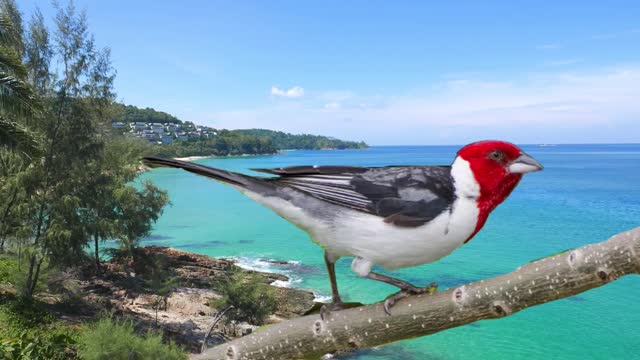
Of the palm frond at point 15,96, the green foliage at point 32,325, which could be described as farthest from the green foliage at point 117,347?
the palm frond at point 15,96

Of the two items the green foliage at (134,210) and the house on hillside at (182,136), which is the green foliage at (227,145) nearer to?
the house on hillside at (182,136)

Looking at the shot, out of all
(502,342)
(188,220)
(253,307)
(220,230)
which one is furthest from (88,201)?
(188,220)

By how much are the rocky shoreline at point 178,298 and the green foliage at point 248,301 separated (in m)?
0.44

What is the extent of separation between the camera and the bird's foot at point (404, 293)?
2195 mm

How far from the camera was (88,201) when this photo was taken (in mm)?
18516

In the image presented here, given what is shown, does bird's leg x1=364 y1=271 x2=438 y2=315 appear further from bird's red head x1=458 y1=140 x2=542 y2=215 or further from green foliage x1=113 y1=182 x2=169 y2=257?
green foliage x1=113 y1=182 x2=169 y2=257

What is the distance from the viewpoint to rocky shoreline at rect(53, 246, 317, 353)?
63.5ft

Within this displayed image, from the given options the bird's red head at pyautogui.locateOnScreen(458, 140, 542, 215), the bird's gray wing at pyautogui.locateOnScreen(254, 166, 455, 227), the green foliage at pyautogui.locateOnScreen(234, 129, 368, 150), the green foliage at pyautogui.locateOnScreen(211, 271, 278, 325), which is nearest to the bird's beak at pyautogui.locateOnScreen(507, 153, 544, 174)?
the bird's red head at pyautogui.locateOnScreen(458, 140, 542, 215)

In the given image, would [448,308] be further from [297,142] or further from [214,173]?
[297,142]

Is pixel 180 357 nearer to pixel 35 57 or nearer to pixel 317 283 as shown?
pixel 35 57

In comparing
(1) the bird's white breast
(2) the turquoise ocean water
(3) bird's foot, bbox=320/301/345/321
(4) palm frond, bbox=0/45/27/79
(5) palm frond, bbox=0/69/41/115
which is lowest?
(2) the turquoise ocean water

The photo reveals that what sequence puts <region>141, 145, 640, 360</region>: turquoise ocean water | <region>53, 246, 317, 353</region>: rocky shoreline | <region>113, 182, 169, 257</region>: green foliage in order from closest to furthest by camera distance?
<region>53, 246, 317, 353</region>: rocky shoreline → <region>141, 145, 640, 360</region>: turquoise ocean water → <region>113, 182, 169, 257</region>: green foliage

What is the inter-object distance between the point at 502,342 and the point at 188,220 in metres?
35.4

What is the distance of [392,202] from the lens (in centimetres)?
224
